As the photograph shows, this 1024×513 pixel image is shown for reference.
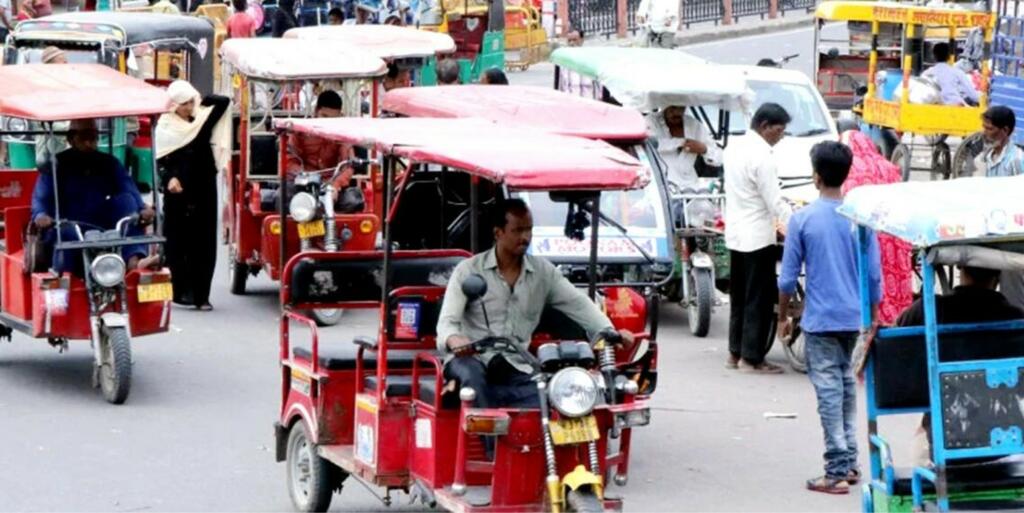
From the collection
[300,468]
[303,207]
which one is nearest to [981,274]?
[300,468]

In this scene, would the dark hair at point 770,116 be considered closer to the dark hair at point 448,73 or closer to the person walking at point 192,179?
the person walking at point 192,179

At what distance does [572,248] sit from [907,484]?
19.6 ft

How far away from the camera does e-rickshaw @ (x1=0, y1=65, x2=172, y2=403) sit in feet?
40.0

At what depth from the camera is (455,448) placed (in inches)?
329

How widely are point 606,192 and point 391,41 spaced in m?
7.65

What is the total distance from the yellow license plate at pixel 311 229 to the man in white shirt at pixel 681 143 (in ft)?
8.90

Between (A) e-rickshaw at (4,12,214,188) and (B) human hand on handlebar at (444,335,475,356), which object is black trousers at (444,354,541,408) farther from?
(A) e-rickshaw at (4,12,214,188)

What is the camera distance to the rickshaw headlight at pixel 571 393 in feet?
26.1

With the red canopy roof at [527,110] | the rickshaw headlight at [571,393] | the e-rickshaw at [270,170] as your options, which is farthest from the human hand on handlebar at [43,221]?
the rickshaw headlight at [571,393]

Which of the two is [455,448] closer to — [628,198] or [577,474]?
[577,474]

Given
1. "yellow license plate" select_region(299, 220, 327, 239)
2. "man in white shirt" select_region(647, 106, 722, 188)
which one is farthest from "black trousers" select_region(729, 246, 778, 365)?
"yellow license plate" select_region(299, 220, 327, 239)

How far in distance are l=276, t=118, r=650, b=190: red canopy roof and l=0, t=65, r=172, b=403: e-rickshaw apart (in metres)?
2.89

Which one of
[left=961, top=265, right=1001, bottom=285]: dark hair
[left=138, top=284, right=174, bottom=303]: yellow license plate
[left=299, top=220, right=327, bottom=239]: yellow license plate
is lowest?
[left=299, top=220, right=327, bottom=239]: yellow license plate

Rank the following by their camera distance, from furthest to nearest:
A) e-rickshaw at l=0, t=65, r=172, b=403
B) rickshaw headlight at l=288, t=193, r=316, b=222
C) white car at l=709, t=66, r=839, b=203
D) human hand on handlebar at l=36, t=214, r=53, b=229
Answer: white car at l=709, t=66, r=839, b=203
rickshaw headlight at l=288, t=193, r=316, b=222
human hand on handlebar at l=36, t=214, r=53, b=229
e-rickshaw at l=0, t=65, r=172, b=403
